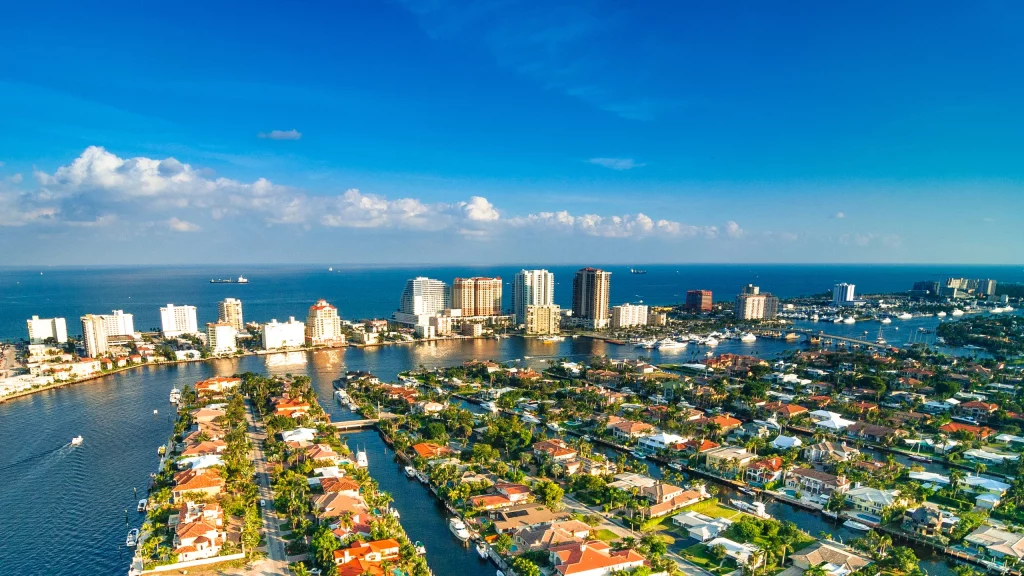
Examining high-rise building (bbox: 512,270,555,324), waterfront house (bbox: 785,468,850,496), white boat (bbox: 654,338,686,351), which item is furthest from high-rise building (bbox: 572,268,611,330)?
waterfront house (bbox: 785,468,850,496)

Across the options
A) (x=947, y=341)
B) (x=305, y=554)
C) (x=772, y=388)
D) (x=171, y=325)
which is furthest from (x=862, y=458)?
(x=171, y=325)

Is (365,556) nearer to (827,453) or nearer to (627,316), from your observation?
(827,453)

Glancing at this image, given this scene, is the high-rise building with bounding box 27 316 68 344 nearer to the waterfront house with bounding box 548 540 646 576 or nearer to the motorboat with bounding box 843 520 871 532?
the waterfront house with bounding box 548 540 646 576

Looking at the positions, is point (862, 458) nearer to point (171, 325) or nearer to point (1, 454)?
point (1, 454)

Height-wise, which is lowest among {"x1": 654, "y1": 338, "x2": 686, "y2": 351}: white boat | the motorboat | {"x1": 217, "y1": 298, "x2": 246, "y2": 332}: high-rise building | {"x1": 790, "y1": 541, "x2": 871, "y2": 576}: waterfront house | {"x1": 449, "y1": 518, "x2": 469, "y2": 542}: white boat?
{"x1": 654, "y1": 338, "x2": 686, "y2": 351}: white boat

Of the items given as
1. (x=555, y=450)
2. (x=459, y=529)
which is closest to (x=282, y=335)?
(x=555, y=450)
